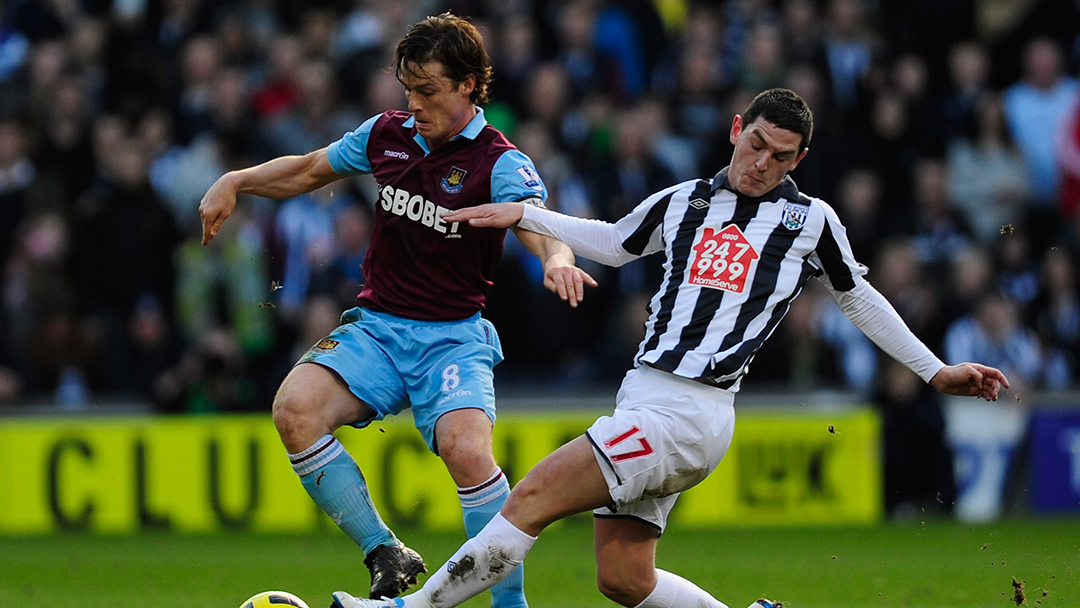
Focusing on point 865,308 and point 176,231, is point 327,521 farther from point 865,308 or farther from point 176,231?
point 865,308

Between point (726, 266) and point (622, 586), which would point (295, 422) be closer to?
point (622, 586)

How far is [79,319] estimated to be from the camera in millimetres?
13945

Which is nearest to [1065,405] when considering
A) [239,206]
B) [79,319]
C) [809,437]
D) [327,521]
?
[809,437]

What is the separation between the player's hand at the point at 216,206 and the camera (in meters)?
6.72

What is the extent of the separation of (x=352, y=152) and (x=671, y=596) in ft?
7.90

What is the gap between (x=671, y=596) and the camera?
631cm

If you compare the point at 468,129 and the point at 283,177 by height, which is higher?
the point at 468,129

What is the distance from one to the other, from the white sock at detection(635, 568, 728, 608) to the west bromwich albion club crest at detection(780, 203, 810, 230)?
59.2 inches

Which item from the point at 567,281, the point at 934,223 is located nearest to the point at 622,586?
the point at 567,281

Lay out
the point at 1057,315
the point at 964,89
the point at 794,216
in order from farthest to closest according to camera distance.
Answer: the point at 964,89 → the point at 1057,315 → the point at 794,216

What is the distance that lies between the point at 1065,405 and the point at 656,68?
15.8 feet

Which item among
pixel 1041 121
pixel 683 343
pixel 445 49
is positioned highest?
pixel 1041 121

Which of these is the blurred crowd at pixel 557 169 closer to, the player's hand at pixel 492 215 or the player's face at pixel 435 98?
the player's face at pixel 435 98

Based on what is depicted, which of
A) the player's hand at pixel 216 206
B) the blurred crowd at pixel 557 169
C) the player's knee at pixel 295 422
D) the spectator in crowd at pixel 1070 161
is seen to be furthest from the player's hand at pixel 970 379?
the spectator in crowd at pixel 1070 161
